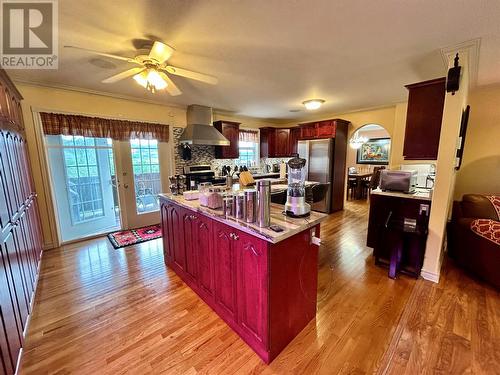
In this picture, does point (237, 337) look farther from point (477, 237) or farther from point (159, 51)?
point (477, 237)

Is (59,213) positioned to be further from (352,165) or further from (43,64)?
(352,165)

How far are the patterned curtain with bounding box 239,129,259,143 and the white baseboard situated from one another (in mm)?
4755

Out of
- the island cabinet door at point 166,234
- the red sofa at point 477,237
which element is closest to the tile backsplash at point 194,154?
the island cabinet door at point 166,234

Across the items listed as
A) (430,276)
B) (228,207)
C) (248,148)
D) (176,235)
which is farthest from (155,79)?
(248,148)

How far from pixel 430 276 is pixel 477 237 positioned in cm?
67

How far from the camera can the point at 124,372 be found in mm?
1452

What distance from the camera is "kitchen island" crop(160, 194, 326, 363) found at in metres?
1.45

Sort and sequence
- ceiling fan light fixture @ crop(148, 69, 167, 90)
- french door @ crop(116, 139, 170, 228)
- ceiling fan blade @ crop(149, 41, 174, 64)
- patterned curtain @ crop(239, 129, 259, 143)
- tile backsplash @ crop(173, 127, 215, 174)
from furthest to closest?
patterned curtain @ crop(239, 129, 259, 143) → tile backsplash @ crop(173, 127, 215, 174) → french door @ crop(116, 139, 170, 228) → ceiling fan light fixture @ crop(148, 69, 167, 90) → ceiling fan blade @ crop(149, 41, 174, 64)

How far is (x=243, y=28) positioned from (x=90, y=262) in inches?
137

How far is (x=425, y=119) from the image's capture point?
248 centimetres

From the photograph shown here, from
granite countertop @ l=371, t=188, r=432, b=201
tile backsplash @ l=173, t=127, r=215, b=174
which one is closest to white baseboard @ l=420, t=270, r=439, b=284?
granite countertop @ l=371, t=188, r=432, b=201

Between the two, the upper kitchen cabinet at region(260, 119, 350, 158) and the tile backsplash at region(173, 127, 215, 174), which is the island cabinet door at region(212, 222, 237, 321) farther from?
the upper kitchen cabinet at region(260, 119, 350, 158)

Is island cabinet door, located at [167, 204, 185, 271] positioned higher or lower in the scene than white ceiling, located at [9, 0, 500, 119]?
lower

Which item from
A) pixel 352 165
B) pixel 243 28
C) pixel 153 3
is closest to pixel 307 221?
pixel 243 28
